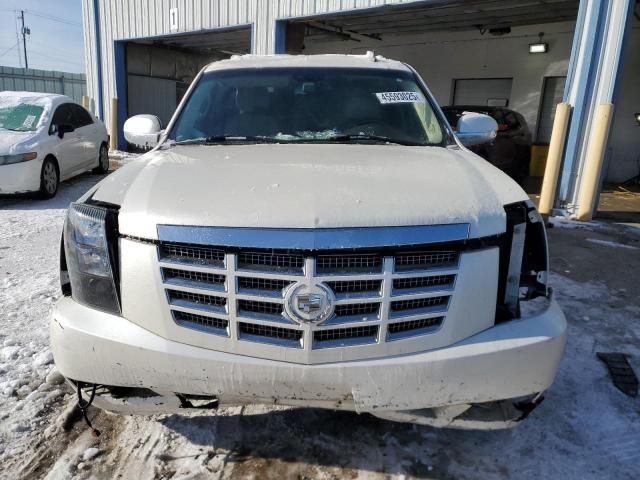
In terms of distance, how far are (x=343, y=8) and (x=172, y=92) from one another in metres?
12.0

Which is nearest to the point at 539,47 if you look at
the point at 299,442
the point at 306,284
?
the point at 299,442

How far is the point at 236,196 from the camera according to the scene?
188 cm

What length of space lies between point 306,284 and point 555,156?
22.8ft

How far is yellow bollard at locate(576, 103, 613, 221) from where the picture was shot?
7.00m

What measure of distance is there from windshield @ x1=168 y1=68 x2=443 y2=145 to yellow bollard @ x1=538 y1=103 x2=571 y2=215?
4865 mm

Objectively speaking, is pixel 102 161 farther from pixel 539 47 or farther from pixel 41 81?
pixel 41 81

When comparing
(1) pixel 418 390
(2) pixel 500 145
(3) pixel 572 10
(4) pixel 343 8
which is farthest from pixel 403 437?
(3) pixel 572 10

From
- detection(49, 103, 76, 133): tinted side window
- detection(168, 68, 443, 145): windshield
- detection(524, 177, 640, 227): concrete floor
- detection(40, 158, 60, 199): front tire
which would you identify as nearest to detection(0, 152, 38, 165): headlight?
detection(40, 158, 60, 199): front tire

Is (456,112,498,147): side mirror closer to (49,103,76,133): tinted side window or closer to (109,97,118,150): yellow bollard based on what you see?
(49,103,76,133): tinted side window

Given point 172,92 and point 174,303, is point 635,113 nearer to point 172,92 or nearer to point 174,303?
point 174,303

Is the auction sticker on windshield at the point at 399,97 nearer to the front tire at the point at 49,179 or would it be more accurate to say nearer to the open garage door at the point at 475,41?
the front tire at the point at 49,179

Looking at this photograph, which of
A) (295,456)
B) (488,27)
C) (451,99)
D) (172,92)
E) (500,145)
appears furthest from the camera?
(172,92)

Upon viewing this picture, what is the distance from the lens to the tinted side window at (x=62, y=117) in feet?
26.1

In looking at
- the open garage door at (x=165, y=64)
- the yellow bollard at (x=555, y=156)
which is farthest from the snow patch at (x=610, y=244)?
the open garage door at (x=165, y=64)
